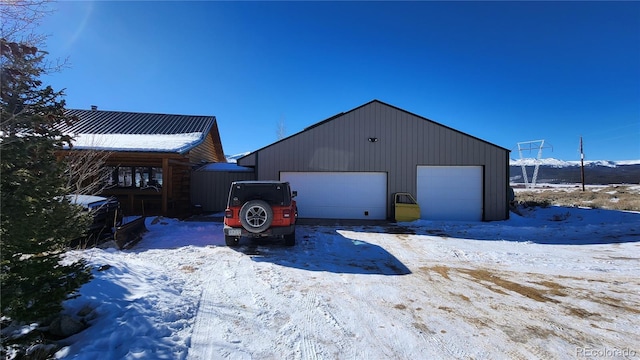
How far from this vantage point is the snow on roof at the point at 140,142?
10.9 metres

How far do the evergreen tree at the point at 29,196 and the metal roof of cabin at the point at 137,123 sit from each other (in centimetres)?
1320

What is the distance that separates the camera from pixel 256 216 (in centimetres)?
→ 666

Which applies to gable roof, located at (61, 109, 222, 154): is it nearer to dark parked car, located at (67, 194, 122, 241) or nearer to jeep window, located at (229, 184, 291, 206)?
dark parked car, located at (67, 194, 122, 241)

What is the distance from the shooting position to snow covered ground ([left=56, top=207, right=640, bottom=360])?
2990 mm

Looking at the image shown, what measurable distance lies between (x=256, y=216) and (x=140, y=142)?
874 centimetres

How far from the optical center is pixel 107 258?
513 centimetres

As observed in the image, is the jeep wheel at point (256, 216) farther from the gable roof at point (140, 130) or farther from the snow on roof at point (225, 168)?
the snow on roof at point (225, 168)

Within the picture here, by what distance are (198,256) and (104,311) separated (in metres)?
3.12

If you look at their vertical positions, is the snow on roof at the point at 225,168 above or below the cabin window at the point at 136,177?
above

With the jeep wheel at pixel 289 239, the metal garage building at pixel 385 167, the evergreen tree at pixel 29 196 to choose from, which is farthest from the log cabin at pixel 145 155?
the evergreen tree at pixel 29 196

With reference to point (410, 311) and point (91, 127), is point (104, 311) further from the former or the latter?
point (91, 127)

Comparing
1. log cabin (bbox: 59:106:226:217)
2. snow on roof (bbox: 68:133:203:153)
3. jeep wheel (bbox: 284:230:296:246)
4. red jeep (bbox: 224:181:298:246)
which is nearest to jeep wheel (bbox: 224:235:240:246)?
red jeep (bbox: 224:181:298:246)

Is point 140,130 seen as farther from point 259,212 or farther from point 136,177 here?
point 259,212

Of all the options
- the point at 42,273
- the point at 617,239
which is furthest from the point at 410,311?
the point at 617,239
